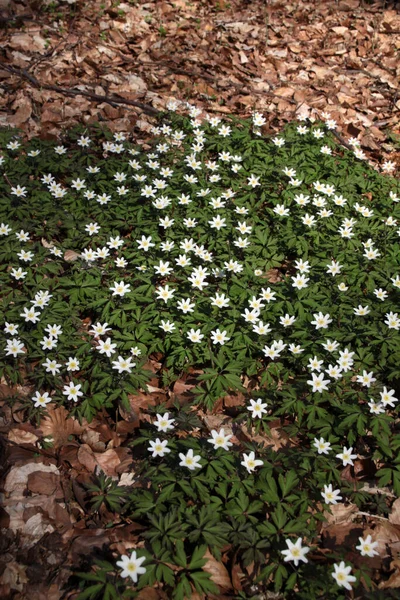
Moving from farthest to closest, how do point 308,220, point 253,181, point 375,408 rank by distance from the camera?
point 253,181 → point 308,220 → point 375,408

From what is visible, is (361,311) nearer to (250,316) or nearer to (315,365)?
(315,365)

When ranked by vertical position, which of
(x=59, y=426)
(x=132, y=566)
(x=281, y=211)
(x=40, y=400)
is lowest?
(x=59, y=426)

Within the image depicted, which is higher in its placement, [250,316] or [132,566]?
[250,316]

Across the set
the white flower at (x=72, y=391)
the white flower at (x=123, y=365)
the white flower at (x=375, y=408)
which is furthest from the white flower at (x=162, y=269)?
the white flower at (x=375, y=408)

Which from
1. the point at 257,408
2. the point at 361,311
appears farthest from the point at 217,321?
the point at 361,311

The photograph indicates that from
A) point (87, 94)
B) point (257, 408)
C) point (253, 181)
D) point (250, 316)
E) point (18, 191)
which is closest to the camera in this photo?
point (257, 408)

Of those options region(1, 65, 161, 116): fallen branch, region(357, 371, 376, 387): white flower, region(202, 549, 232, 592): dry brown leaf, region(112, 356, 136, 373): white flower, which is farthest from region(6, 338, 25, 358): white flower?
region(1, 65, 161, 116): fallen branch

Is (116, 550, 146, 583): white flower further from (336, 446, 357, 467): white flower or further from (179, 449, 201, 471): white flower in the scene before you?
(336, 446, 357, 467): white flower

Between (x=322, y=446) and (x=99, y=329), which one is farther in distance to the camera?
(x=99, y=329)

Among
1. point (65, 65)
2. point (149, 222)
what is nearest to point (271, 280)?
point (149, 222)
